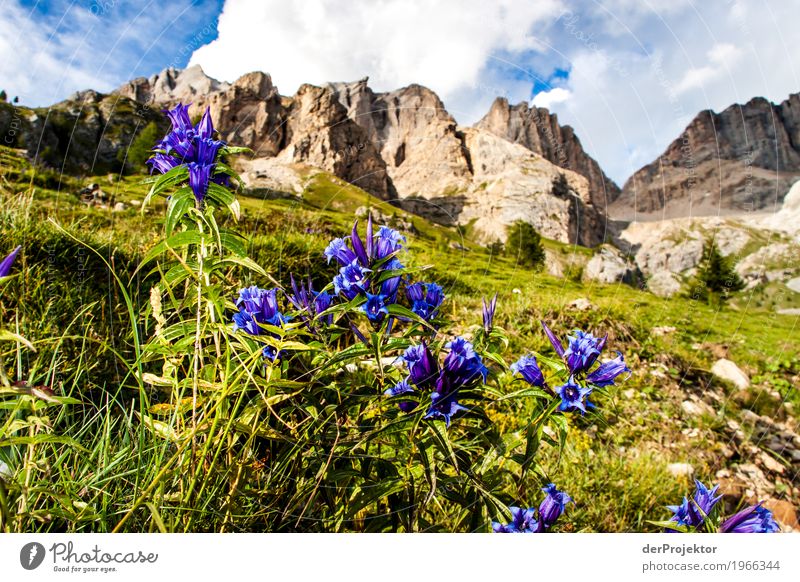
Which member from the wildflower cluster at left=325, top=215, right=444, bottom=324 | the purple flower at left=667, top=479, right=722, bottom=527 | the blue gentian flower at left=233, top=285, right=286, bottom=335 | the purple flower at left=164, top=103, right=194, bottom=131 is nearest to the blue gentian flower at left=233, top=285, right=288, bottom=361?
the blue gentian flower at left=233, top=285, right=286, bottom=335

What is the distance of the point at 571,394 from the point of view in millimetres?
1078

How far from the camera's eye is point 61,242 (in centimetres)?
241

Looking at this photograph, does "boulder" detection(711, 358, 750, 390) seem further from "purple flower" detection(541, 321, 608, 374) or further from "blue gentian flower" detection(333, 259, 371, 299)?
"blue gentian flower" detection(333, 259, 371, 299)

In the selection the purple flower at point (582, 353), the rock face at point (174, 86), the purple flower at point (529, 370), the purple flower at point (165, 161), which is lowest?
the purple flower at point (529, 370)

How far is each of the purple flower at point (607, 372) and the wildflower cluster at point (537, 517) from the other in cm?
31

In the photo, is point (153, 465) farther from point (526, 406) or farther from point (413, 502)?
point (526, 406)

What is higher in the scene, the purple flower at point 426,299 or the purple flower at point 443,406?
the purple flower at point 426,299

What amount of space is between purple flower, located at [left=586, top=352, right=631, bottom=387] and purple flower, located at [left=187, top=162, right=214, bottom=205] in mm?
1042

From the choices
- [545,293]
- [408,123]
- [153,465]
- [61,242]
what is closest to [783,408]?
[545,293]

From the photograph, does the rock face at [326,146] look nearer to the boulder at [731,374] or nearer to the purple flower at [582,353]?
the purple flower at [582,353]

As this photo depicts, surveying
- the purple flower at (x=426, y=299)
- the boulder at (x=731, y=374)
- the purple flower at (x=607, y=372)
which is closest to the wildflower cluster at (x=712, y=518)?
the purple flower at (x=607, y=372)

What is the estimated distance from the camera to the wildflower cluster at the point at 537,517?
3.92ft
